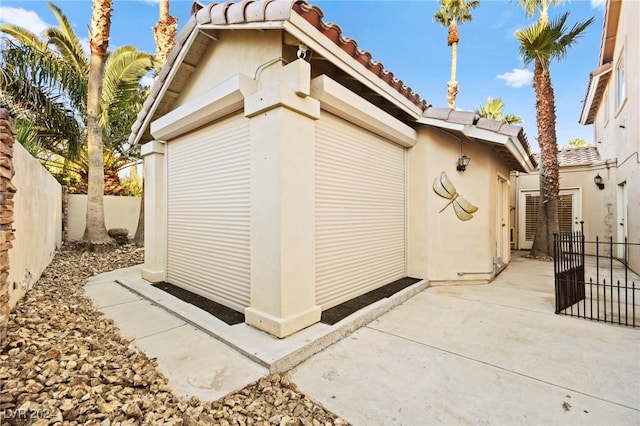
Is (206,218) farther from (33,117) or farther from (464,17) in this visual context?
(464,17)

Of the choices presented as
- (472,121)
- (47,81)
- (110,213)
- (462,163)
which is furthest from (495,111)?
(110,213)

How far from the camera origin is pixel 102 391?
2486mm

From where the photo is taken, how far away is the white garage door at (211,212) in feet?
14.7

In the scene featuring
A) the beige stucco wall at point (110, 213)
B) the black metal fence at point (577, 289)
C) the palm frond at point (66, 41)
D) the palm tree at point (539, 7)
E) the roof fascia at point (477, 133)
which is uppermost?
the palm tree at point (539, 7)

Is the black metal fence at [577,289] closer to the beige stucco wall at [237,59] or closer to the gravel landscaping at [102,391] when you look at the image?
the gravel landscaping at [102,391]

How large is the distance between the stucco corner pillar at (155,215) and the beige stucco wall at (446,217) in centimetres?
561

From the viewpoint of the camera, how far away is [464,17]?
18.4 m

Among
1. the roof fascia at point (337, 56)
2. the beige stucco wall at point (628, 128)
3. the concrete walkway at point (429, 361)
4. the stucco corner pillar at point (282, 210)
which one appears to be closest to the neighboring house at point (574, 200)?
the beige stucco wall at point (628, 128)

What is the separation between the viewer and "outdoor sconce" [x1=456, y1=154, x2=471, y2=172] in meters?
6.38

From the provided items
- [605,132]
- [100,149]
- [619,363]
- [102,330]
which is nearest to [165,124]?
[102,330]

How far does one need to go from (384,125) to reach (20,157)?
625 cm

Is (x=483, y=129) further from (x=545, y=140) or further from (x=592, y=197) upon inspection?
(x=592, y=197)

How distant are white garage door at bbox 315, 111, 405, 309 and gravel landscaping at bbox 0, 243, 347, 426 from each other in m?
1.93

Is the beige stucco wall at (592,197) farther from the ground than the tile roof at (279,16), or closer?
closer
